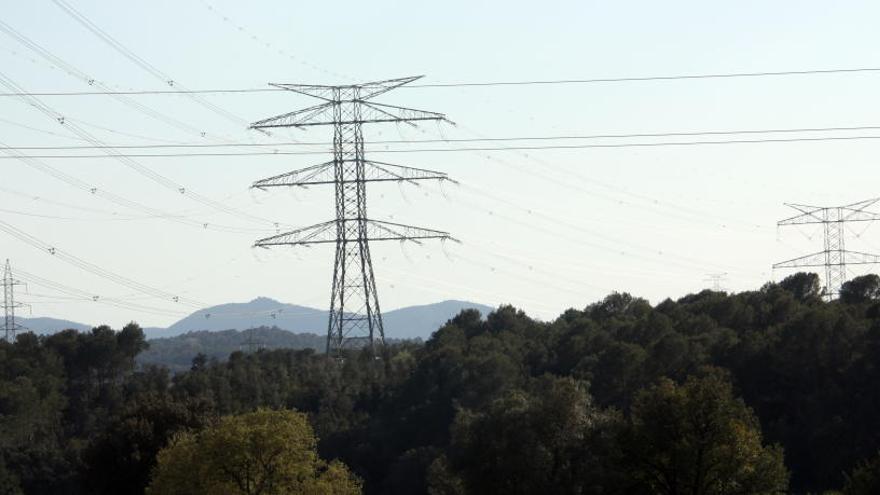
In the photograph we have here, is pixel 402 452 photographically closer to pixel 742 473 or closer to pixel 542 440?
pixel 542 440

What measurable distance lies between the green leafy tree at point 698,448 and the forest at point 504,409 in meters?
0.07

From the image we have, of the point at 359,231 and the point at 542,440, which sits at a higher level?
the point at 359,231

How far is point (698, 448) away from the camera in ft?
176

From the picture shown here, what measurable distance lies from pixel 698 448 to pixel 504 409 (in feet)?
35.6

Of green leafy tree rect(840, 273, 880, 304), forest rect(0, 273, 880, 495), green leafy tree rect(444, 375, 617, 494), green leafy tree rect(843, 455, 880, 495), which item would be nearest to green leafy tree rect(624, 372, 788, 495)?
forest rect(0, 273, 880, 495)

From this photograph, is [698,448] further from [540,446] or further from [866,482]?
[540,446]

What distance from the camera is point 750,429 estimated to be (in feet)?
181

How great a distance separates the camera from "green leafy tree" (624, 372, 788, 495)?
5322cm

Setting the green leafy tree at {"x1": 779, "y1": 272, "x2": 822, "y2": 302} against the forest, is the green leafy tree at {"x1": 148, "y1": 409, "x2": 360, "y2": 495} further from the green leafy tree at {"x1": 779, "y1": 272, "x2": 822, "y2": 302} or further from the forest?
the green leafy tree at {"x1": 779, "y1": 272, "x2": 822, "y2": 302}

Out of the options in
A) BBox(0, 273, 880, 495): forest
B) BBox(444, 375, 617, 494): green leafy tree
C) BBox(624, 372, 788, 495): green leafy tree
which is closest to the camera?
BBox(624, 372, 788, 495): green leafy tree

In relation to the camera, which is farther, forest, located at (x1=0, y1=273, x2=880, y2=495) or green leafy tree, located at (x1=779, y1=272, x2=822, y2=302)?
green leafy tree, located at (x1=779, y1=272, x2=822, y2=302)

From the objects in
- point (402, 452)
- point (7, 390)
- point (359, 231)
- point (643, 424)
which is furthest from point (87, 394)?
point (643, 424)

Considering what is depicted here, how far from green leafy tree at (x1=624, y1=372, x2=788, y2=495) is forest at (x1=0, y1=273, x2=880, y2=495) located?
0.07 metres

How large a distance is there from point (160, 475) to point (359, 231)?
25.8m
